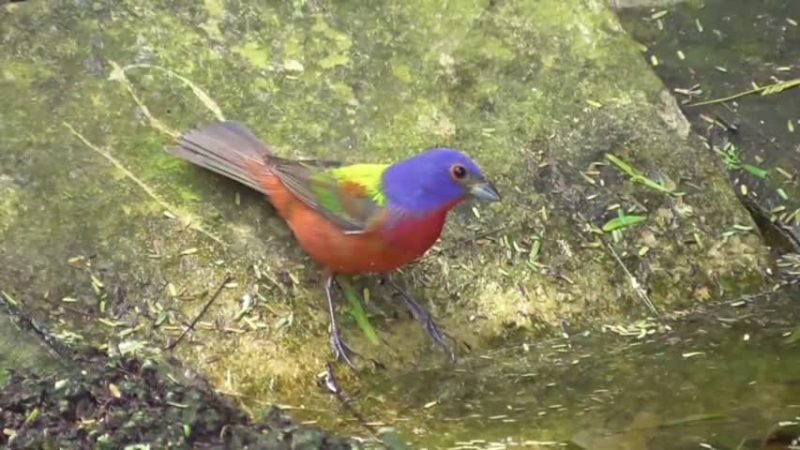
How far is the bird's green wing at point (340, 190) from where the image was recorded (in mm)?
5184

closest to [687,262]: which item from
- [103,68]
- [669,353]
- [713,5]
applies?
[669,353]

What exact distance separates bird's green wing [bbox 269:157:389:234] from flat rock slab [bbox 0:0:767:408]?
0.22m

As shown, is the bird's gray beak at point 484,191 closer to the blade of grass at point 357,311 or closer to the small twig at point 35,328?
the blade of grass at point 357,311

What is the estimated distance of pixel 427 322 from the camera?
5176 mm

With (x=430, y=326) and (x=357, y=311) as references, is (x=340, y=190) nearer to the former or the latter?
(x=357, y=311)

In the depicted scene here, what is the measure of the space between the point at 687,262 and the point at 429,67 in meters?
1.47

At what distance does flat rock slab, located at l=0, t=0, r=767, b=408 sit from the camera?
5.00 m

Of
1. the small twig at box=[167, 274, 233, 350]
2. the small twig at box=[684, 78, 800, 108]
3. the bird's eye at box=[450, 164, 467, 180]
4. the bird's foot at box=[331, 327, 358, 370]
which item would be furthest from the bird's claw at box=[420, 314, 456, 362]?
the small twig at box=[684, 78, 800, 108]

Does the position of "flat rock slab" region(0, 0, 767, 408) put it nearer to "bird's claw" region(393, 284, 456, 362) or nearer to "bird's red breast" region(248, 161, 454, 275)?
"bird's claw" region(393, 284, 456, 362)

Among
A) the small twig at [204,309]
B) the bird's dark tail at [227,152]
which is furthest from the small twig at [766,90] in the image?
the small twig at [204,309]

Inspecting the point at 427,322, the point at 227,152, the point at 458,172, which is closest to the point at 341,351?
the point at 427,322

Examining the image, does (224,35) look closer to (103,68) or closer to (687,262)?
(103,68)

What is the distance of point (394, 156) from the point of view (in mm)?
5785

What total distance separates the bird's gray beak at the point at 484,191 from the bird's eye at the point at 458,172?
6 centimetres
